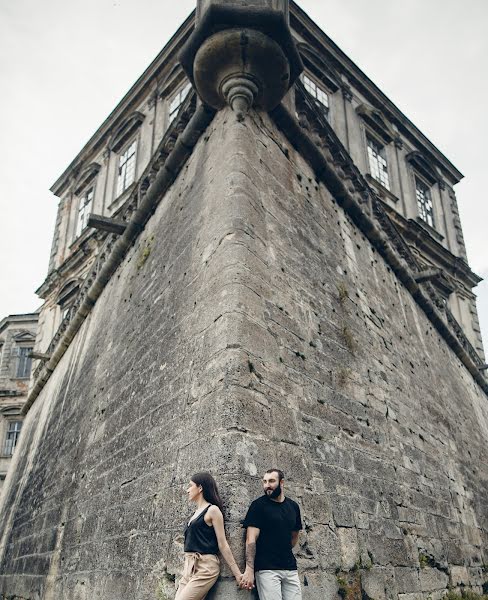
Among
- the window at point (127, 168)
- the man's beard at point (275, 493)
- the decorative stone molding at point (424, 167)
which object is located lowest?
the man's beard at point (275, 493)

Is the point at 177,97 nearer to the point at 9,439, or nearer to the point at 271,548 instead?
the point at 271,548

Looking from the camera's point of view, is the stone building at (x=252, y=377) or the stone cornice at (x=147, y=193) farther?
the stone cornice at (x=147, y=193)

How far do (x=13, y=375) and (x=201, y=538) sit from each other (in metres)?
23.7

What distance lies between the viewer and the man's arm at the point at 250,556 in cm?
300

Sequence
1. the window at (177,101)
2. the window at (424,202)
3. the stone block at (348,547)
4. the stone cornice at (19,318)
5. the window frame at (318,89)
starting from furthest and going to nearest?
the stone cornice at (19,318), the window at (424,202), the window frame at (318,89), the window at (177,101), the stone block at (348,547)

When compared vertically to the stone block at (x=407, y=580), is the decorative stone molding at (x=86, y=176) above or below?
above

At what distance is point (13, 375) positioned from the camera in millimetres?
24469

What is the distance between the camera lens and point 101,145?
17.7 meters

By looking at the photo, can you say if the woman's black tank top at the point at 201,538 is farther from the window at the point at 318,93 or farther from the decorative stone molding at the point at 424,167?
the decorative stone molding at the point at 424,167

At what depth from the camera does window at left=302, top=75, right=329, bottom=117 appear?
15157 mm

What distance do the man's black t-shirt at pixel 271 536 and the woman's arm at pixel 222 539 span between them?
0.14 metres

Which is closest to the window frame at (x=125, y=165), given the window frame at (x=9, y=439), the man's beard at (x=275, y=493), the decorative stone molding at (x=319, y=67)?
the decorative stone molding at (x=319, y=67)

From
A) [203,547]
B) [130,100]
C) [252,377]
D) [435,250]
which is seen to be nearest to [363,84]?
[435,250]

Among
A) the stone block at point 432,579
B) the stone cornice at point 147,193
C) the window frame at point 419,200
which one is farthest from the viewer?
the window frame at point 419,200
